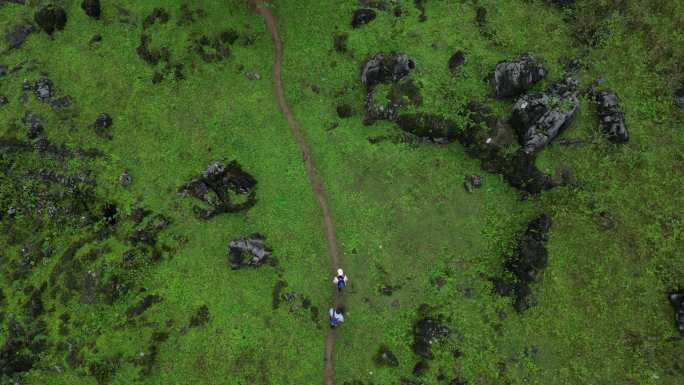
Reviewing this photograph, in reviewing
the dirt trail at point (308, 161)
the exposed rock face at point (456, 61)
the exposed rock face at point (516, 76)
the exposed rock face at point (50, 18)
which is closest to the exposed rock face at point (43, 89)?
the exposed rock face at point (50, 18)

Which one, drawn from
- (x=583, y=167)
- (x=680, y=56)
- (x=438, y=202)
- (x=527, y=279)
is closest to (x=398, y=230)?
(x=438, y=202)

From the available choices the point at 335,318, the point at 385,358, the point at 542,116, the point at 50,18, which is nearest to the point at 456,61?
the point at 542,116

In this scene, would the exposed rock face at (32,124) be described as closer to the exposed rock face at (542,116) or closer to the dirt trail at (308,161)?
→ the dirt trail at (308,161)

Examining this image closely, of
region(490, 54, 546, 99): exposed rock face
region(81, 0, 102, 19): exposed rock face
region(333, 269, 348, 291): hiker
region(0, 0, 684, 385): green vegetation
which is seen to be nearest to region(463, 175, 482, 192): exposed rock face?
region(0, 0, 684, 385): green vegetation

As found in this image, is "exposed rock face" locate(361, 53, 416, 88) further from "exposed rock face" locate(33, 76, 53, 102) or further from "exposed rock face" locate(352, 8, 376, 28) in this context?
"exposed rock face" locate(33, 76, 53, 102)

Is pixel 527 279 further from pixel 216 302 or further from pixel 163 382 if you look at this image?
pixel 163 382
